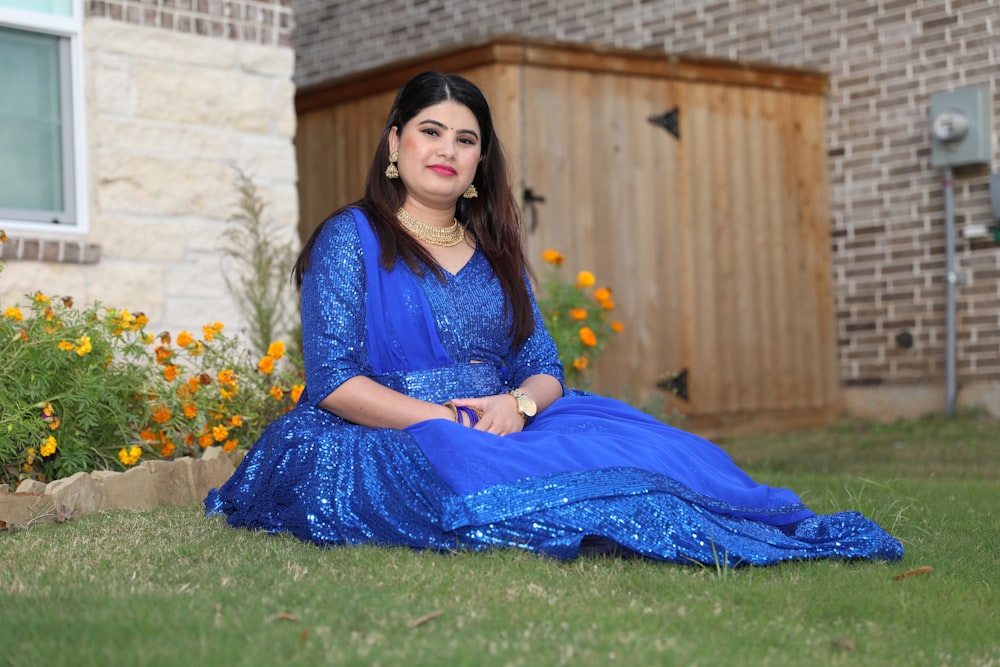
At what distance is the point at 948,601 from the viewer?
10.0ft

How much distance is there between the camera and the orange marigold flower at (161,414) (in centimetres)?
486

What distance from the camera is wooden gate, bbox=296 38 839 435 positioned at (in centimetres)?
812

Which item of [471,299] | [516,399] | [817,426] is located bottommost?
[817,426]

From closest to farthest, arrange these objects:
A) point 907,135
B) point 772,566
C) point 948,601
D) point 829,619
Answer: point 829,619, point 948,601, point 772,566, point 907,135

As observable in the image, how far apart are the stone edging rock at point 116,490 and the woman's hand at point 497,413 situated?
133 cm

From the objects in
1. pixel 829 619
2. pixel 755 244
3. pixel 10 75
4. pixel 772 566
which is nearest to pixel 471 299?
pixel 772 566

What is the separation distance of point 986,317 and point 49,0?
5.98m

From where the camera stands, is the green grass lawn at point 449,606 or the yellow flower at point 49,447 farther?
the yellow flower at point 49,447

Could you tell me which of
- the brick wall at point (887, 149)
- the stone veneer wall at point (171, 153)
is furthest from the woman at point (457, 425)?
the brick wall at point (887, 149)

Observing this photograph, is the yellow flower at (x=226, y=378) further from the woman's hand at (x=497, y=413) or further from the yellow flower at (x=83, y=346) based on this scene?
the woman's hand at (x=497, y=413)

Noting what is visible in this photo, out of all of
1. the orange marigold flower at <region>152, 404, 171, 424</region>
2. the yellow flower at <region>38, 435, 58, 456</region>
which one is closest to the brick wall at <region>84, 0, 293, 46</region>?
the orange marigold flower at <region>152, 404, 171, 424</region>

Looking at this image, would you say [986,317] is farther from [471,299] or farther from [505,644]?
[505,644]

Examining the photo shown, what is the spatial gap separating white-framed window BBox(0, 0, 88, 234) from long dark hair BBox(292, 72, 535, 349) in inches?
91.6

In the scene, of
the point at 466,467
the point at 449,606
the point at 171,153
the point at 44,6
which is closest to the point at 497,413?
the point at 466,467
